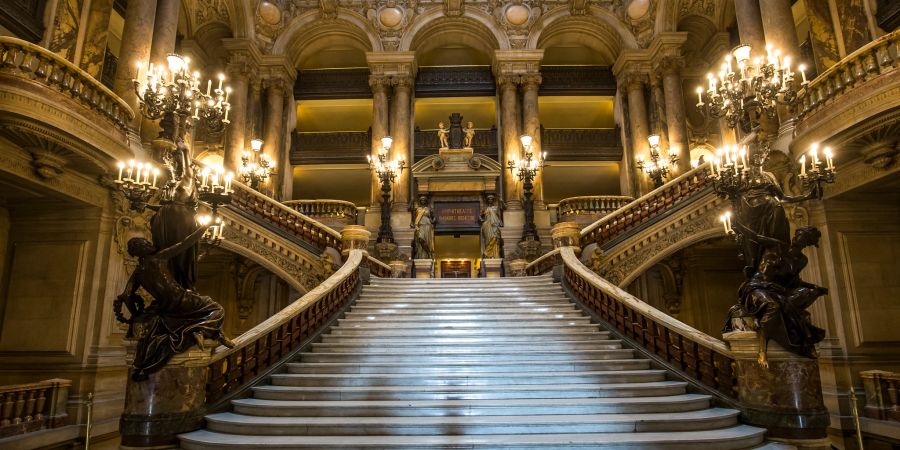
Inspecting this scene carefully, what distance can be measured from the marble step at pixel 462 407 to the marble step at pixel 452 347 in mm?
1605

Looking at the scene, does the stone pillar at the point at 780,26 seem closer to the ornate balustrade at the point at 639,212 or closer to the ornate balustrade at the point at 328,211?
the ornate balustrade at the point at 639,212

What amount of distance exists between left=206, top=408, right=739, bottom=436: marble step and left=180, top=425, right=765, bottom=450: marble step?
3.2 inches

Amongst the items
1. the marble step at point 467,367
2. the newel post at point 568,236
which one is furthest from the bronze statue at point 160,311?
the newel post at point 568,236

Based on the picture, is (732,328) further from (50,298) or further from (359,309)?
(50,298)

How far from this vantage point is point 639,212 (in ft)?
39.5

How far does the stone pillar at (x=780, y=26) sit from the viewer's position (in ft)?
32.9

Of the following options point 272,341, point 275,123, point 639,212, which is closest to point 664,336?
point 272,341

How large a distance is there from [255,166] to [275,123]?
2.25 metres

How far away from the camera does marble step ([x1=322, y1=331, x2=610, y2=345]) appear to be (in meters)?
7.46

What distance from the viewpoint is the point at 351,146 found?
773 inches

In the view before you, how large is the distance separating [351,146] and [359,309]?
11.6 meters

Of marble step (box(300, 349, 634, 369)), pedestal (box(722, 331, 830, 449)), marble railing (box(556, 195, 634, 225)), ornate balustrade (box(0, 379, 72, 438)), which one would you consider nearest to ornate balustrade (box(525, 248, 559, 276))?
marble railing (box(556, 195, 634, 225))

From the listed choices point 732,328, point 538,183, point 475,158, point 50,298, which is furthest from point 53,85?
point 538,183

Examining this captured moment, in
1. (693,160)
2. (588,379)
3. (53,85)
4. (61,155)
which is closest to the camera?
(588,379)
